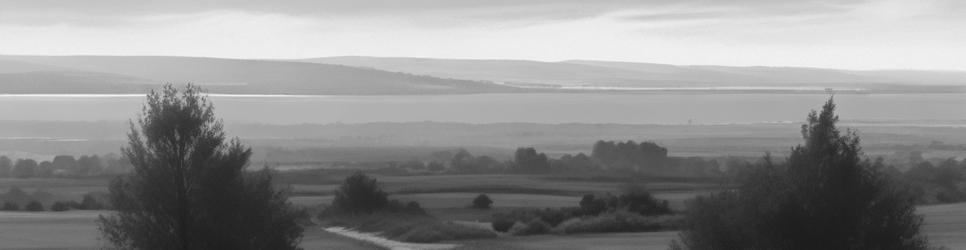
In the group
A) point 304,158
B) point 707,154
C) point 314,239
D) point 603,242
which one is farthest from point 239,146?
point 707,154

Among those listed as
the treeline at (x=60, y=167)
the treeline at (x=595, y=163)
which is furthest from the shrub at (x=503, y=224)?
the treeline at (x=60, y=167)

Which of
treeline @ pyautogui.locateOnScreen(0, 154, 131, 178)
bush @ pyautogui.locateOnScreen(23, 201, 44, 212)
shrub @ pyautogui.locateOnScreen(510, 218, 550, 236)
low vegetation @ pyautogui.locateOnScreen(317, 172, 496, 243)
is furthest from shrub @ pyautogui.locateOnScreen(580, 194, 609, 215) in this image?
treeline @ pyautogui.locateOnScreen(0, 154, 131, 178)

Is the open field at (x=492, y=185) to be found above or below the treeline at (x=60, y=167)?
below

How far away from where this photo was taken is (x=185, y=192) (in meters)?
37.7

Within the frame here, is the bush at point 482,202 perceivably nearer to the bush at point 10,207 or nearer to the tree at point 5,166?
the bush at point 10,207

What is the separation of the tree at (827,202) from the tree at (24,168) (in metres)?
120

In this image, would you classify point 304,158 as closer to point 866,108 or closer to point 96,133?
point 96,133

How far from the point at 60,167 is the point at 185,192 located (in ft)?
411


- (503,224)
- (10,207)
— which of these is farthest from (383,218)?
(10,207)

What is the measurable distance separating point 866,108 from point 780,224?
551 ft

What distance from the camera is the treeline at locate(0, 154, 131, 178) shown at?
148 meters

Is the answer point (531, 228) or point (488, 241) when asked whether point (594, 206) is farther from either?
point (488, 241)

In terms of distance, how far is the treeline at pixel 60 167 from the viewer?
148 metres

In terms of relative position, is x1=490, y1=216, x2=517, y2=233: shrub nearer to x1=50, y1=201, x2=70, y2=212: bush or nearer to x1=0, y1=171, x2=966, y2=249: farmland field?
x1=0, y1=171, x2=966, y2=249: farmland field
